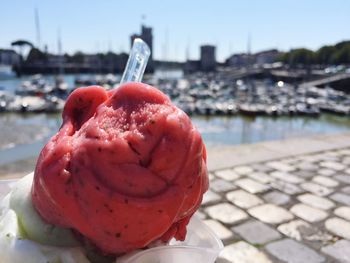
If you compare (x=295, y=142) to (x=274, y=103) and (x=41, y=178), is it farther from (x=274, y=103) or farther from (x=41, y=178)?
(x=274, y=103)

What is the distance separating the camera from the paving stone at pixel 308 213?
119 inches

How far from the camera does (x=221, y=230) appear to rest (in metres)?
2.79

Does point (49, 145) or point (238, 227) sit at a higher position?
point (49, 145)

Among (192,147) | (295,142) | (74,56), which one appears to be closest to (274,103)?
(295,142)

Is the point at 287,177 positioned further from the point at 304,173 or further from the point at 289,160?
the point at 289,160

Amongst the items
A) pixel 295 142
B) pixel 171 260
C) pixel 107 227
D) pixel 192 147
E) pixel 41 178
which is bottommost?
pixel 295 142

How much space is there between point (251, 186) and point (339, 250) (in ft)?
4.31

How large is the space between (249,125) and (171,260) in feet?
58.1

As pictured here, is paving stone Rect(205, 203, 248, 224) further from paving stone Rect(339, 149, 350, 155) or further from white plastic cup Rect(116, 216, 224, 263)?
paving stone Rect(339, 149, 350, 155)

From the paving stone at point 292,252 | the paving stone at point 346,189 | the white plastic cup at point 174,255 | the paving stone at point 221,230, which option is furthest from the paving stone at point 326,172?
the white plastic cup at point 174,255

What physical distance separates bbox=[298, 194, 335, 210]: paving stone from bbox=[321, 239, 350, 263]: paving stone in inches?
25.7

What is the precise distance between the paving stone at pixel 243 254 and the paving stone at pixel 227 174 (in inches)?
56.8

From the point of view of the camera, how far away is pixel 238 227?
285 centimetres

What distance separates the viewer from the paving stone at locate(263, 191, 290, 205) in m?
3.35
